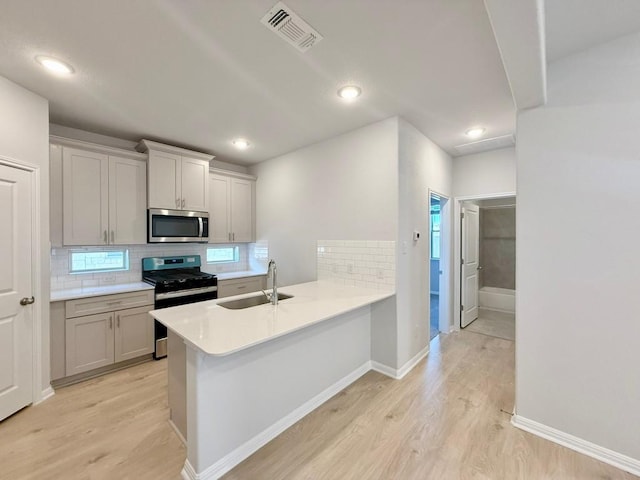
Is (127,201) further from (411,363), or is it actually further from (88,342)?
(411,363)

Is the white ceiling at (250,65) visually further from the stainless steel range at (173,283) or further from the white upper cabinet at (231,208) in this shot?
the stainless steel range at (173,283)

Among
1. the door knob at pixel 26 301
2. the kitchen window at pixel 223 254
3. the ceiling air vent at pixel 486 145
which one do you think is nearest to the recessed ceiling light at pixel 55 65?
the door knob at pixel 26 301

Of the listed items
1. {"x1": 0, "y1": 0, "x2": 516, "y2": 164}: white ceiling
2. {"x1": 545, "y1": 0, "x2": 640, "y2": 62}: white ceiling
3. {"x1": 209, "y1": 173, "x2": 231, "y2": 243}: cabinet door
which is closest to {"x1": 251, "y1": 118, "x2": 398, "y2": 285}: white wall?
{"x1": 0, "y1": 0, "x2": 516, "y2": 164}: white ceiling

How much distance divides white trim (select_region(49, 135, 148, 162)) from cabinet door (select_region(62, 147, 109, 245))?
0.15ft

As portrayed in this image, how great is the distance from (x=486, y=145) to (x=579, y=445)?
314 centimetres

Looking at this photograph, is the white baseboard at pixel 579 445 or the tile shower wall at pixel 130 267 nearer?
the white baseboard at pixel 579 445

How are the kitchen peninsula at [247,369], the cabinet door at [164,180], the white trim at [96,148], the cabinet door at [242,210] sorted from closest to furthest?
the kitchen peninsula at [247,369] → the white trim at [96,148] → the cabinet door at [164,180] → the cabinet door at [242,210]

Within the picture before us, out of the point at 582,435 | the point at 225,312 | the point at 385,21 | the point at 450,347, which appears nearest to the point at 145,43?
the point at 385,21

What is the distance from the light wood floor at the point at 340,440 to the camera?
1669 millimetres

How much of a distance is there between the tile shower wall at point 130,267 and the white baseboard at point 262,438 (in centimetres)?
251

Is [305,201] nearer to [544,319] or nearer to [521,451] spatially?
[544,319]

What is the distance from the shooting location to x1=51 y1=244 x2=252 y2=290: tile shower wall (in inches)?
117

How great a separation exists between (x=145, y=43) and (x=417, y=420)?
326 cm

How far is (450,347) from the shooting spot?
3547mm
